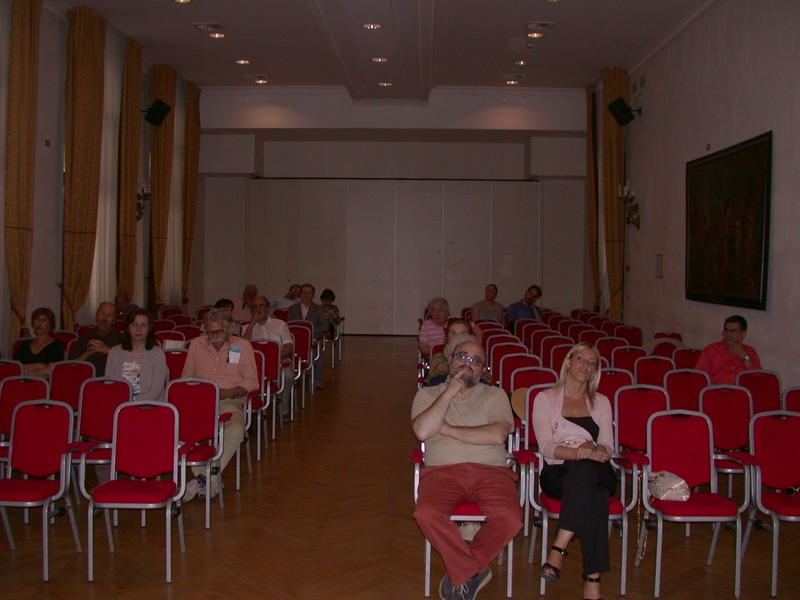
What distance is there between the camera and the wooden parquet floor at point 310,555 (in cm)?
419

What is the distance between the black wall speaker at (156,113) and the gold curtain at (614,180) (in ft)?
24.4

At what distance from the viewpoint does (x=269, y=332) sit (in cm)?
841

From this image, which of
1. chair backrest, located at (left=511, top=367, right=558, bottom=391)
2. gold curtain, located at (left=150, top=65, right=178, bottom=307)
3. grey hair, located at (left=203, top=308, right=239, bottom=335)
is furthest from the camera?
gold curtain, located at (left=150, top=65, right=178, bottom=307)

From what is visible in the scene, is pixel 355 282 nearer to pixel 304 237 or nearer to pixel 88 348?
pixel 304 237

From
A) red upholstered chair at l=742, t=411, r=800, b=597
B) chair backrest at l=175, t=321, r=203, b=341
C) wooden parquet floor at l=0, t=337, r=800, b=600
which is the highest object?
chair backrest at l=175, t=321, r=203, b=341

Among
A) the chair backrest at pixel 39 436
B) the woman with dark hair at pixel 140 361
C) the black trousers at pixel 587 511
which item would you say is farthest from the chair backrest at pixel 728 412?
the chair backrest at pixel 39 436

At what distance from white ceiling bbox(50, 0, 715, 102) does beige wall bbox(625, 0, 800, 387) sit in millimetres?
686

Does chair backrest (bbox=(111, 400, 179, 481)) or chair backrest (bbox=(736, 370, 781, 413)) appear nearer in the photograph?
chair backrest (bbox=(111, 400, 179, 481))

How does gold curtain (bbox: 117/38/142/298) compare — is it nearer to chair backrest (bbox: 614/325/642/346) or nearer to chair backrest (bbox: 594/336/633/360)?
chair backrest (bbox: 594/336/633/360)

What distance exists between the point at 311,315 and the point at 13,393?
5.63 meters

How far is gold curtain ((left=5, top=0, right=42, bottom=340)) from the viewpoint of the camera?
27.5ft

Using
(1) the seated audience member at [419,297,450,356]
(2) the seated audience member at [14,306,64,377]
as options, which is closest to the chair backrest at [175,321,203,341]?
(2) the seated audience member at [14,306,64,377]

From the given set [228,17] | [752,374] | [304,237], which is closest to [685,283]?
[752,374]

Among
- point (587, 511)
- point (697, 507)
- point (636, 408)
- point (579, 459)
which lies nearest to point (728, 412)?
point (636, 408)
